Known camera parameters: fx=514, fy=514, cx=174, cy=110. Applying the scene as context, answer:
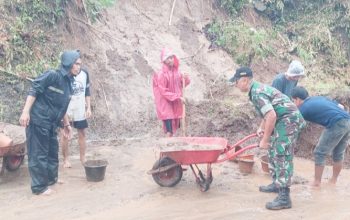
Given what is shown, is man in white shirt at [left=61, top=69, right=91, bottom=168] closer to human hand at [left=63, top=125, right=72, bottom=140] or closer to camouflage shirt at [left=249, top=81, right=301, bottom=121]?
human hand at [left=63, top=125, right=72, bottom=140]

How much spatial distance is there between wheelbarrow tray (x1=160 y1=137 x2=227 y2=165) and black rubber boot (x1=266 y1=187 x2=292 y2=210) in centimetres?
90

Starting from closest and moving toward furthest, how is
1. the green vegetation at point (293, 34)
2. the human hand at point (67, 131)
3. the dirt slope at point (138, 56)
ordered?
the human hand at point (67, 131), the dirt slope at point (138, 56), the green vegetation at point (293, 34)

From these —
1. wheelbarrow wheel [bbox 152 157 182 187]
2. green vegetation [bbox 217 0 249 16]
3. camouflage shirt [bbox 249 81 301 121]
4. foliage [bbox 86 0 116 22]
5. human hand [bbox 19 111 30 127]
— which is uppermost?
green vegetation [bbox 217 0 249 16]

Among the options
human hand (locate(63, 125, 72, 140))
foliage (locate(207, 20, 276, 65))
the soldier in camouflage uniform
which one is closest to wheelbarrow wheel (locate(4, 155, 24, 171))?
human hand (locate(63, 125, 72, 140))

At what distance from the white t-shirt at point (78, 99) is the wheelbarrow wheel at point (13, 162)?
3.27 feet

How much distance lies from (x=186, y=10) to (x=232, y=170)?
722cm

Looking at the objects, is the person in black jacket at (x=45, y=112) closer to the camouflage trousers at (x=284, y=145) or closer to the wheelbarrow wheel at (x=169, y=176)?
the wheelbarrow wheel at (x=169, y=176)

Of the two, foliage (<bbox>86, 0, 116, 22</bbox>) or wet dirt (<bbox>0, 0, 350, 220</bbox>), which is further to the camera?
foliage (<bbox>86, 0, 116, 22</bbox>)

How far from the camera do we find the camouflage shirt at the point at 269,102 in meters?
6.03

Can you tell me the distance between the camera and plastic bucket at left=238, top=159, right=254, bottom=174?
7.97 m

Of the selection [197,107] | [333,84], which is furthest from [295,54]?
[197,107]

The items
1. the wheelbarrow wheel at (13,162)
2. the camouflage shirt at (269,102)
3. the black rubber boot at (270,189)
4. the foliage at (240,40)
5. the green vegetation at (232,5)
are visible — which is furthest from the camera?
the green vegetation at (232,5)

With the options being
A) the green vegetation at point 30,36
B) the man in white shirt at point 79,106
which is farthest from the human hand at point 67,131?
the green vegetation at point 30,36

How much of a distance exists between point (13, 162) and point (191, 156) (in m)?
2.96
